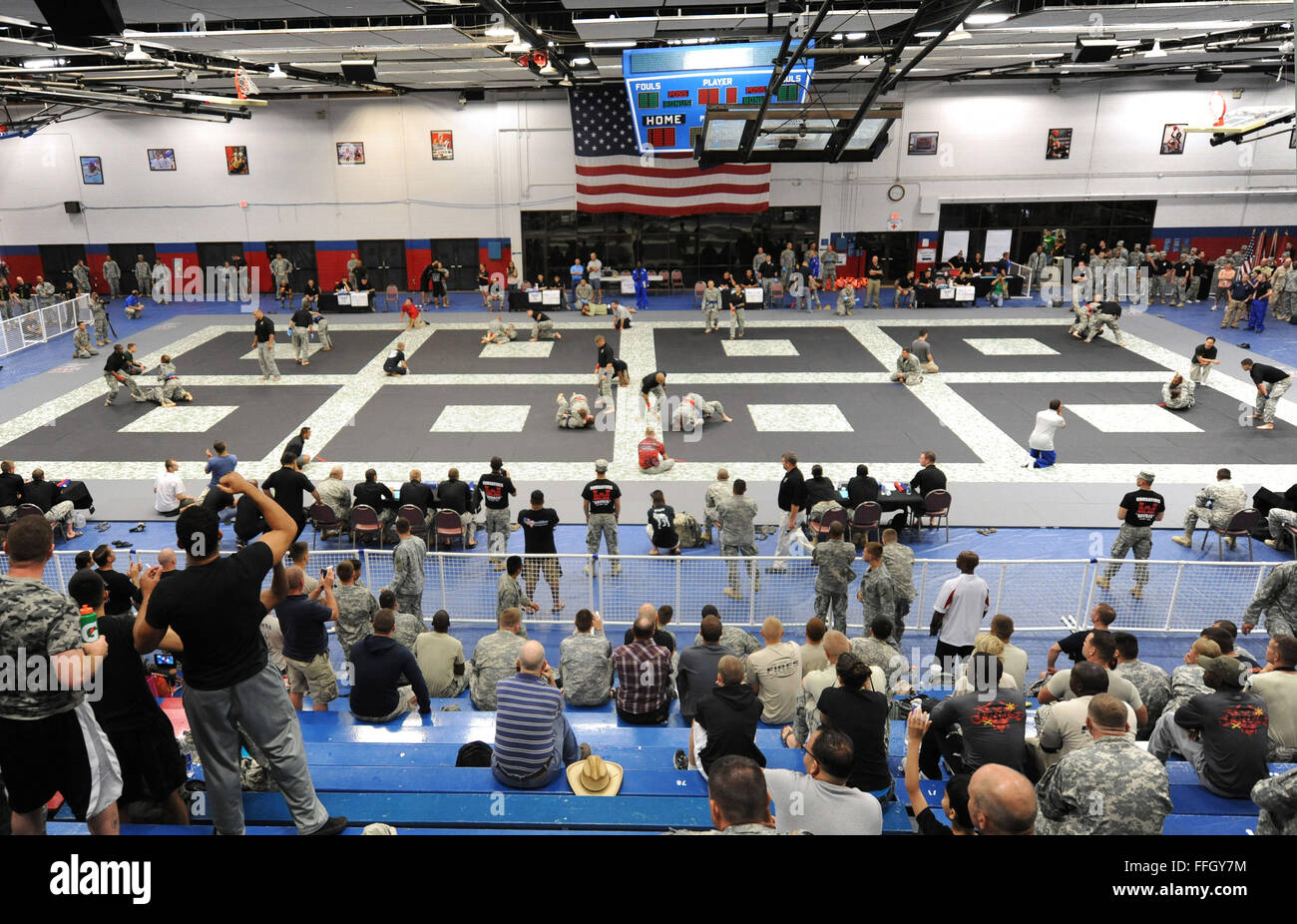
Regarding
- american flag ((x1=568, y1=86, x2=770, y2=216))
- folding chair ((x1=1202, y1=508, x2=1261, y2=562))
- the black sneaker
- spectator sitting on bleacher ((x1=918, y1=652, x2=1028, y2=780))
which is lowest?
folding chair ((x1=1202, y1=508, x2=1261, y2=562))

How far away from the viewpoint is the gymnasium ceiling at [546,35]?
446 inches

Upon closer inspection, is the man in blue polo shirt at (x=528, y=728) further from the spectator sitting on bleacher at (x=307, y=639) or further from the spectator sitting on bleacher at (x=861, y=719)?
the spectator sitting on bleacher at (x=307, y=639)

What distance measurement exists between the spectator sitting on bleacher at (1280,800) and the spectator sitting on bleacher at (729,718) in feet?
8.77

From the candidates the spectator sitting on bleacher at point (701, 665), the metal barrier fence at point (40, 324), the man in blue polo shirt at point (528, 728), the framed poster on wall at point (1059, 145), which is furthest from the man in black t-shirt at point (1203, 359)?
the metal barrier fence at point (40, 324)

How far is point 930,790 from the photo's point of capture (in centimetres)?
579

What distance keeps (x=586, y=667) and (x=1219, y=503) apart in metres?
9.77

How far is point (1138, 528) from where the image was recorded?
36.0ft

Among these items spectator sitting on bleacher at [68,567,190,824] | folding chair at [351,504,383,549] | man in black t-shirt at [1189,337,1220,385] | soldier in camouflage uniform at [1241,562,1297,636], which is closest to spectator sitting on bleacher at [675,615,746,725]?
spectator sitting on bleacher at [68,567,190,824]

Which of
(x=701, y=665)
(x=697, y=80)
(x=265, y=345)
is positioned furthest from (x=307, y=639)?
(x=265, y=345)

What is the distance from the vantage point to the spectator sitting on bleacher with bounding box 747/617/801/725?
7.14 metres

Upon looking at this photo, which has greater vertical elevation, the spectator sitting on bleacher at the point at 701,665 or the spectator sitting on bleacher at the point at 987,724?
the spectator sitting on bleacher at the point at 987,724

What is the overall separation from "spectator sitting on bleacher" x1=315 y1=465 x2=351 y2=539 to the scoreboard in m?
8.66

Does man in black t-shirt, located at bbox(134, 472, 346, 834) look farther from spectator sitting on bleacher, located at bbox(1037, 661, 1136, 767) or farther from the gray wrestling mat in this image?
the gray wrestling mat
